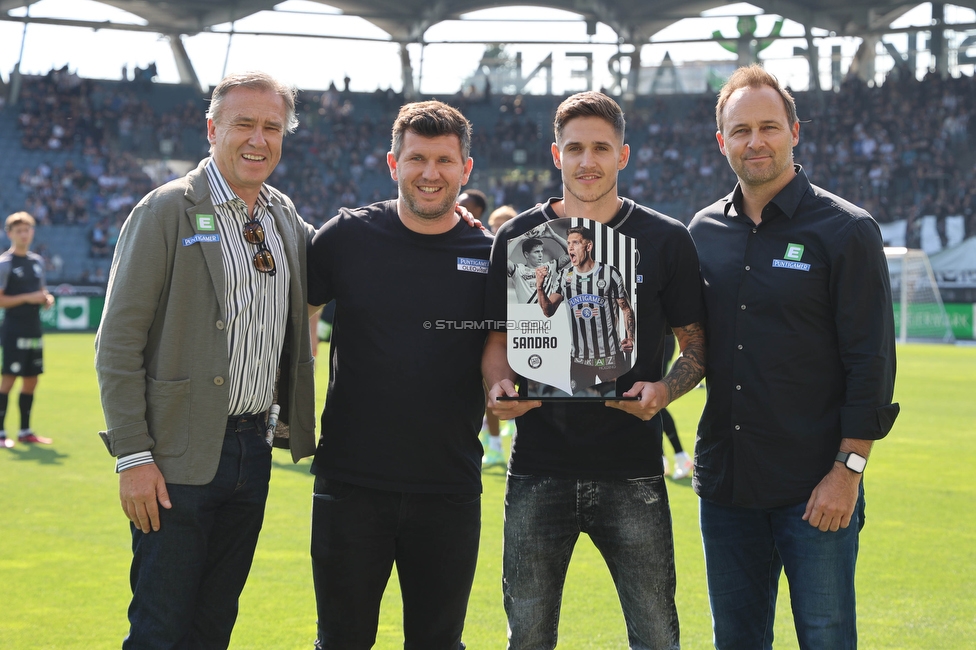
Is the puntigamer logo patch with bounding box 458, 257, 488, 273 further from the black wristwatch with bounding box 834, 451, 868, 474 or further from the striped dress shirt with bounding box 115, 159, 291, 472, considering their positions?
the black wristwatch with bounding box 834, 451, 868, 474

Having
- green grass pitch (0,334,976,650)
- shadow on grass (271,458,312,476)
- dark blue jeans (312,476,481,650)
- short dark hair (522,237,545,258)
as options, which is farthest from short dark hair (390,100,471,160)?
shadow on grass (271,458,312,476)

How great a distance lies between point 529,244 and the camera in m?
3.33

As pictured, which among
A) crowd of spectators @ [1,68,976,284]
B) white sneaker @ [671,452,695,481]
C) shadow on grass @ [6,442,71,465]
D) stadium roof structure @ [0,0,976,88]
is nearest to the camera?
white sneaker @ [671,452,695,481]

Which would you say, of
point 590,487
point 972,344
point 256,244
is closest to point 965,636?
point 590,487

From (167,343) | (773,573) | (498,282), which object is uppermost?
(498,282)

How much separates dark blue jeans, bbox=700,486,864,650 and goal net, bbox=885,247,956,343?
24.3 meters

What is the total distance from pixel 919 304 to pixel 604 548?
26483mm

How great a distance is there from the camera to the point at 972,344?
25156mm

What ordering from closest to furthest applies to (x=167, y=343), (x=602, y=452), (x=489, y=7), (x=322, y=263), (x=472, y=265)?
1. (x=167, y=343)
2. (x=602, y=452)
3. (x=472, y=265)
4. (x=322, y=263)
5. (x=489, y=7)

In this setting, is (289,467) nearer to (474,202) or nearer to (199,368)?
(474,202)

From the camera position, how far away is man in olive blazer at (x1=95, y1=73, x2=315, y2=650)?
311 centimetres

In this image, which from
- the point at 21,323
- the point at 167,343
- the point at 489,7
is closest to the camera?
the point at 167,343

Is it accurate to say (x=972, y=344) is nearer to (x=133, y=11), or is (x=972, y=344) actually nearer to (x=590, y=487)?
(x=590, y=487)

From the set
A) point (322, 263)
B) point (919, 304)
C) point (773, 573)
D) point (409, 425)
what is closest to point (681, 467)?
point (773, 573)
